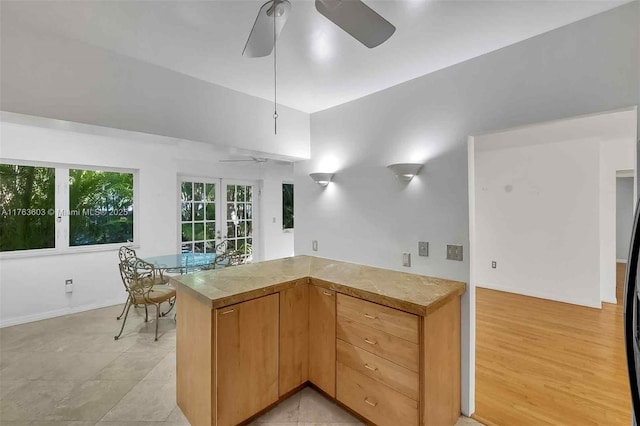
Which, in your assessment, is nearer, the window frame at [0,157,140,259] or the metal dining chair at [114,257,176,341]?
the metal dining chair at [114,257,176,341]

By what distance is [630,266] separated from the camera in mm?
872

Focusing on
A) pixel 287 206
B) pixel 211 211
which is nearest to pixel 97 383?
pixel 211 211

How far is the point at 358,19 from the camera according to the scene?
3.91ft

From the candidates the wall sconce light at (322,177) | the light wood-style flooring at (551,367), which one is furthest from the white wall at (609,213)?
the wall sconce light at (322,177)

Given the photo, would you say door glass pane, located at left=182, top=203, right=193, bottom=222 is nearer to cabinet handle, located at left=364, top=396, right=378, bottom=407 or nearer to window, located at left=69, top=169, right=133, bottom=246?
window, located at left=69, top=169, right=133, bottom=246

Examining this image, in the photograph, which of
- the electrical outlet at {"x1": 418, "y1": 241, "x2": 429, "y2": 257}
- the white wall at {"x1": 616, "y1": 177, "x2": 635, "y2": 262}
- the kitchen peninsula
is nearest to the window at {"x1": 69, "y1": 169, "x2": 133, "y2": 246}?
the kitchen peninsula

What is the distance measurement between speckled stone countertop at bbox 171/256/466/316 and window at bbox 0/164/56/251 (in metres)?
3.05

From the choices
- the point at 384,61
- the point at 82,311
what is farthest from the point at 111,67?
the point at 82,311

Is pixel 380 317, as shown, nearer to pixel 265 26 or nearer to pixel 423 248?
pixel 423 248

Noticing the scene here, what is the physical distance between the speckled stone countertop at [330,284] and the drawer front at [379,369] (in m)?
0.37

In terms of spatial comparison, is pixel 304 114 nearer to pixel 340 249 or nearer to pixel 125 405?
pixel 340 249

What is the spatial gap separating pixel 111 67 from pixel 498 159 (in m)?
5.49

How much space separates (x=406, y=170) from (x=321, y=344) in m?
1.53

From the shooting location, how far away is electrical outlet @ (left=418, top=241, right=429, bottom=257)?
225 centimetres
